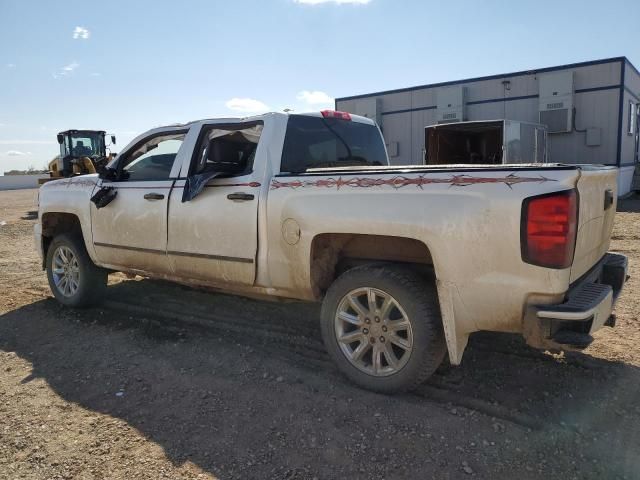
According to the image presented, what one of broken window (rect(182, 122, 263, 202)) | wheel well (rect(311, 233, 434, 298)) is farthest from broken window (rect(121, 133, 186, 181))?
wheel well (rect(311, 233, 434, 298))

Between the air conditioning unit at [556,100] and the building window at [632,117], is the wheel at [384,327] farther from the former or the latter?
the building window at [632,117]

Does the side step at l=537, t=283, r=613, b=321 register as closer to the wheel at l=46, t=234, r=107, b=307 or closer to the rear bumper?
the rear bumper

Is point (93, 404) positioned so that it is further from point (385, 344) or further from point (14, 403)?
point (385, 344)

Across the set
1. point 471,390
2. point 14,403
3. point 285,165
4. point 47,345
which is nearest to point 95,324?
point 47,345

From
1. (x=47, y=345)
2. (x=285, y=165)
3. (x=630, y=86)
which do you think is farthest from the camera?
(x=630, y=86)

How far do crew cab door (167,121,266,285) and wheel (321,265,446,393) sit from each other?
0.85 m

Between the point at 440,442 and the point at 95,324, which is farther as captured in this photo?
the point at 95,324

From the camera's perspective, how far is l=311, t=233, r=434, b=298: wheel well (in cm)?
346

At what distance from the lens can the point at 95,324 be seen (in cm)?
510

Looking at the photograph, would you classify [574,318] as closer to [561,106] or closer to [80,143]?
[561,106]

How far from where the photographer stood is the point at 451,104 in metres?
18.5

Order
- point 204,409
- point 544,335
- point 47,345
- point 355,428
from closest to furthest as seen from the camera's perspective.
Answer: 1. point 544,335
2. point 355,428
3. point 204,409
4. point 47,345

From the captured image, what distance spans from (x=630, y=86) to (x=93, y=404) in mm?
18728

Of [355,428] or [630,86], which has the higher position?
[630,86]
